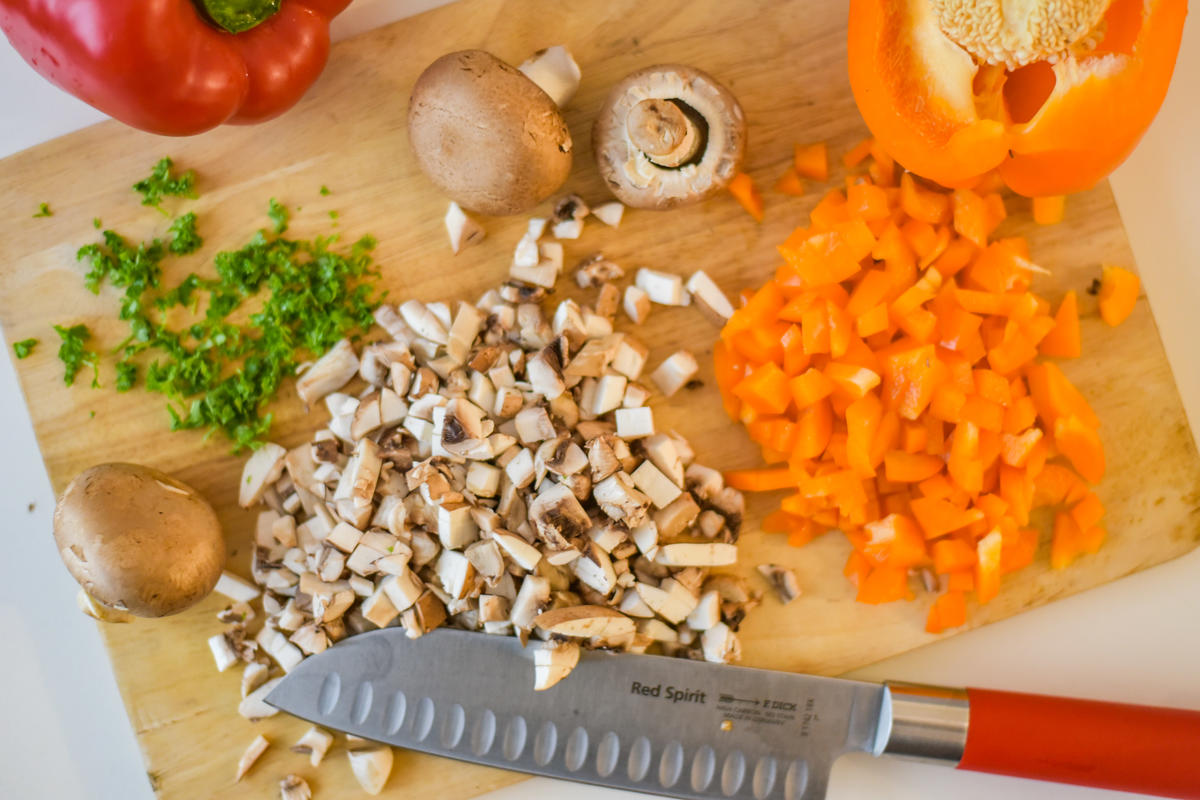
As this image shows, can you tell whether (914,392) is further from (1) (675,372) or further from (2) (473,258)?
(2) (473,258)

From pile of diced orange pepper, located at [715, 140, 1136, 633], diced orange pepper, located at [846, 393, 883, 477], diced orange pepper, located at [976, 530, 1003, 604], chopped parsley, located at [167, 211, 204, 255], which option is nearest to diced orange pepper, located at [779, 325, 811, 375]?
pile of diced orange pepper, located at [715, 140, 1136, 633]

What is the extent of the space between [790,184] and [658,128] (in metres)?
0.31

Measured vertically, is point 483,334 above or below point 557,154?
below

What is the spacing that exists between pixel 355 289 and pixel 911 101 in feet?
3.41

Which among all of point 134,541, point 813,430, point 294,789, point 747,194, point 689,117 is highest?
point 689,117

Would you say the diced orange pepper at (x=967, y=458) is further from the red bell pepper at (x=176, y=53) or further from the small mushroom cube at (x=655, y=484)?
the red bell pepper at (x=176, y=53)

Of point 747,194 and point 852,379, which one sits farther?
point 747,194

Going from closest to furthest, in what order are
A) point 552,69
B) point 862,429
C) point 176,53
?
point 176,53
point 862,429
point 552,69

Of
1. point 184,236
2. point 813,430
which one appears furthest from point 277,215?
point 813,430

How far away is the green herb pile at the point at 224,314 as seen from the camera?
5.49ft

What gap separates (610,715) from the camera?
1565mm

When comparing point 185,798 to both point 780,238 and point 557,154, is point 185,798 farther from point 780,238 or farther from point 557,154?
point 780,238

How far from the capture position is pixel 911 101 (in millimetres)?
1492

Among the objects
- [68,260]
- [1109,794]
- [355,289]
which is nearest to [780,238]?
[355,289]
